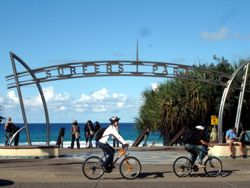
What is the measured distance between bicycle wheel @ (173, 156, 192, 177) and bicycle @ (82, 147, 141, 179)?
1.05 m

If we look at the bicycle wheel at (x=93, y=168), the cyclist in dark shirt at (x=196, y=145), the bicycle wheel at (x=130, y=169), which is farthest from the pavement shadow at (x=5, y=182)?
the cyclist in dark shirt at (x=196, y=145)

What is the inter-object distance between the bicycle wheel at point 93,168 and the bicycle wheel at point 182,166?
2.04 metres

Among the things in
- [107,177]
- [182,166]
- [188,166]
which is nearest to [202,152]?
[188,166]

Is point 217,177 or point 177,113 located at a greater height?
point 177,113

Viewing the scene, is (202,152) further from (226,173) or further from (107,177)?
(107,177)

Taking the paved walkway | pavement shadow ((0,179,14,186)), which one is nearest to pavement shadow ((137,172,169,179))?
the paved walkway

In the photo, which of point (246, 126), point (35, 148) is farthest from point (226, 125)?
point (35, 148)

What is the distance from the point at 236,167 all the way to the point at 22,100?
8.41 m

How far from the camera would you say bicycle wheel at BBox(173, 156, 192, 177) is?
1465cm

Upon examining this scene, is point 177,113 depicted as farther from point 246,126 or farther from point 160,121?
point 246,126

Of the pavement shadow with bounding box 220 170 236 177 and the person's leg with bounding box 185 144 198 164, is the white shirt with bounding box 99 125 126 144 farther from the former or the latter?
the pavement shadow with bounding box 220 170 236 177

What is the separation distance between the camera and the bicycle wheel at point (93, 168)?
555 inches

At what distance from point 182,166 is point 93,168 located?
2.45m

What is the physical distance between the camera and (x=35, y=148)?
2066cm
